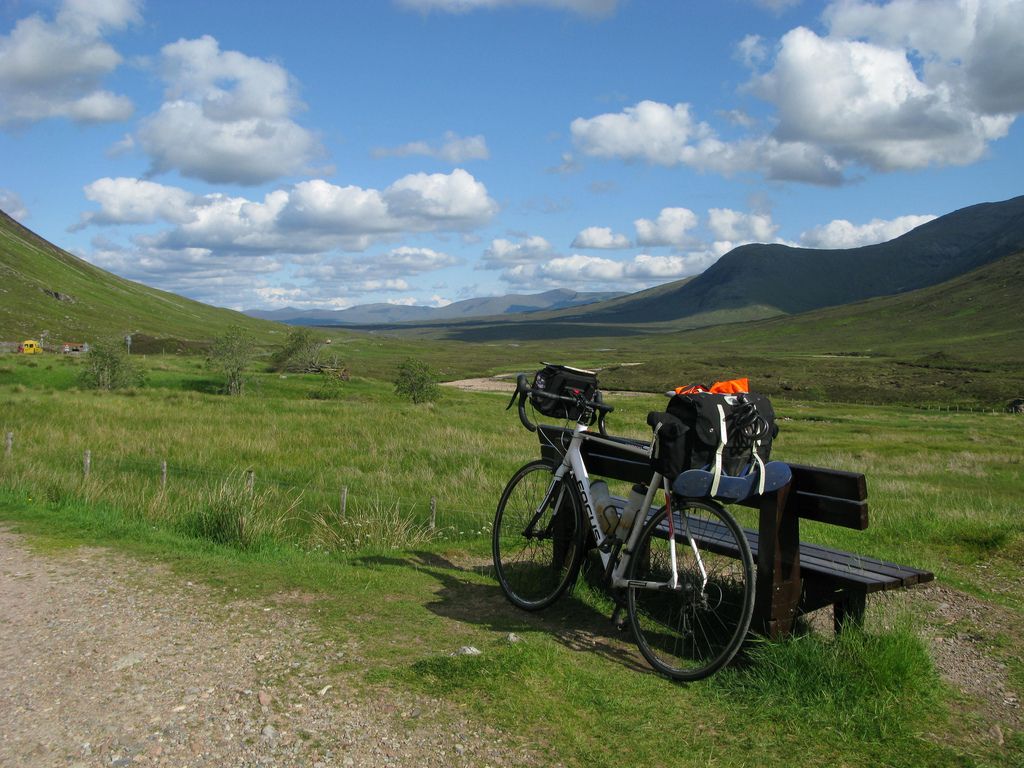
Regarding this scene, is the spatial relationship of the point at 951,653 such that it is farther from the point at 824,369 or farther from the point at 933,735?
the point at 824,369

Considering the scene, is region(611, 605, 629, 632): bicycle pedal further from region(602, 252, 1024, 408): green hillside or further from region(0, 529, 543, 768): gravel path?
region(602, 252, 1024, 408): green hillside

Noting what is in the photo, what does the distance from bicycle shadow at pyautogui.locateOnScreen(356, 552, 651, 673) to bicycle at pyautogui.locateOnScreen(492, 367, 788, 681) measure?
0.50 ft

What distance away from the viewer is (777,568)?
519 cm

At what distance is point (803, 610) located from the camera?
553 centimetres

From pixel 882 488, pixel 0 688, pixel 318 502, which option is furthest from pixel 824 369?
pixel 0 688

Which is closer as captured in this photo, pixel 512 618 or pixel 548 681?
pixel 548 681

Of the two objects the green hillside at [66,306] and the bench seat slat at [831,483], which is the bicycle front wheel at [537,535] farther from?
the green hillside at [66,306]

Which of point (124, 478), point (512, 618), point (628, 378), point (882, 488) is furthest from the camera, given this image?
point (628, 378)

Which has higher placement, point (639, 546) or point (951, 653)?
point (639, 546)

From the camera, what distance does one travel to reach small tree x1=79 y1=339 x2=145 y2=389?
4300 cm

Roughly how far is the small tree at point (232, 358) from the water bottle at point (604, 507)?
145ft

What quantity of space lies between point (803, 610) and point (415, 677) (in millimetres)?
2720

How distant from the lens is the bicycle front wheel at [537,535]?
6598 mm

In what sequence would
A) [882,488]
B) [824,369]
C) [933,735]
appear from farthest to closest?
[824,369] < [882,488] < [933,735]
